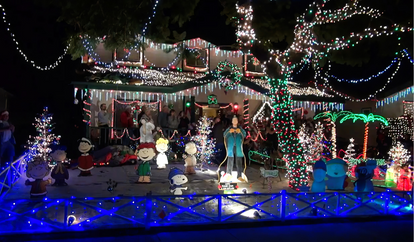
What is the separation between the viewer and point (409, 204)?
23.8 feet

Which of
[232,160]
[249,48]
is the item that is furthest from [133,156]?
[249,48]

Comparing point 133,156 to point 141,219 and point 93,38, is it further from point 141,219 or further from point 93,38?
point 141,219

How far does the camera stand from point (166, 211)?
653 cm

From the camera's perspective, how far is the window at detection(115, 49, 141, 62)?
1805 centimetres

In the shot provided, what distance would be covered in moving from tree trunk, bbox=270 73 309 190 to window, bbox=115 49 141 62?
35.3 feet

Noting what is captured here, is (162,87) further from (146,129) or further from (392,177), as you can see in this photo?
(392,177)

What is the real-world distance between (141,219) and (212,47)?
15221mm

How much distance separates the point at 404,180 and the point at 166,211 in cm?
678

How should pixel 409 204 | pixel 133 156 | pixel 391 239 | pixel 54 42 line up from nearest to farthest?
pixel 391 239
pixel 409 204
pixel 133 156
pixel 54 42

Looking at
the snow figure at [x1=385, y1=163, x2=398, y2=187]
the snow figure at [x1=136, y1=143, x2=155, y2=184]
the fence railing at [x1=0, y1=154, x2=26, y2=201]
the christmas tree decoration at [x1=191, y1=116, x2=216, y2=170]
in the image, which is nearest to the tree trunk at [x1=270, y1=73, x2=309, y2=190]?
the snow figure at [x1=385, y1=163, x2=398, y2=187]

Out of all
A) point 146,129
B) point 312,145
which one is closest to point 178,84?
point 146,129

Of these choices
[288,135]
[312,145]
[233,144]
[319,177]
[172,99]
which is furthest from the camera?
[172,99]

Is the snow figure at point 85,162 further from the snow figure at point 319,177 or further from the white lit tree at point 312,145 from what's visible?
the white lit tree at point 312,145

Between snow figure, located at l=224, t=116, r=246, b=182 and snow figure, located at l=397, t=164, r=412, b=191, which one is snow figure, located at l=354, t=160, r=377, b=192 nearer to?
snow figure, located at l=397, t=164, r=412, b=191
